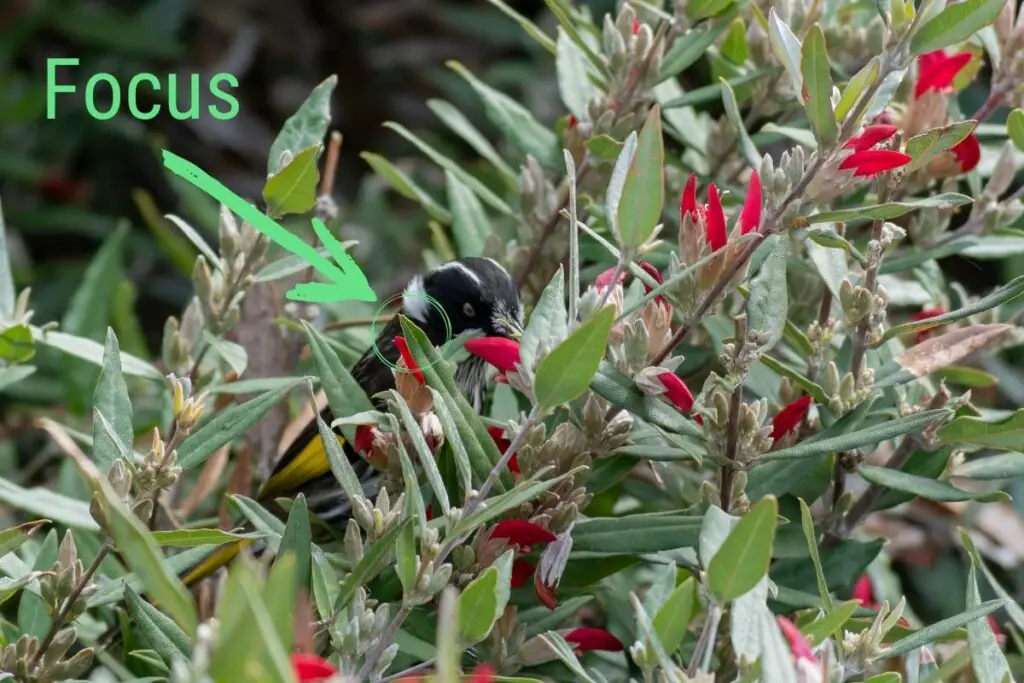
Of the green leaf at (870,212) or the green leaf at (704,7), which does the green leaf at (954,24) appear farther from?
the green leaf at (704,7)

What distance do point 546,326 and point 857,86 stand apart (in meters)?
0.34

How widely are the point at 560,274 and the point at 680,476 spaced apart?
1.67 feet

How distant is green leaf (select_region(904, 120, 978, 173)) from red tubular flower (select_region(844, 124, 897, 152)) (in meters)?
0.03

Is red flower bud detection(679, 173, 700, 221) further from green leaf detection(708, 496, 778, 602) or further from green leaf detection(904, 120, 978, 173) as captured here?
green leaf detection(708, 496, 778, 602)

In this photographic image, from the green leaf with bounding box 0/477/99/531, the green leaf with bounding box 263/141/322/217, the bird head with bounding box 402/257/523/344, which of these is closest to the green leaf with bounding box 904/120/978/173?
the bird head with bounding box 402/257/523/344

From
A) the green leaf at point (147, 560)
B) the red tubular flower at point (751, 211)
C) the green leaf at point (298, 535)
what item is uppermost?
the red tubular flower at point (751, 211)

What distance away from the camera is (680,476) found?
152cm

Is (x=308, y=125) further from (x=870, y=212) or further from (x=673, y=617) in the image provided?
(x=673, y=617)

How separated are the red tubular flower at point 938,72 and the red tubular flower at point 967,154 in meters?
0.07

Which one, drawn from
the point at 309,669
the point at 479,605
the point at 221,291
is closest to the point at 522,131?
the point at 221,291

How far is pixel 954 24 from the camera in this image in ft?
3.67

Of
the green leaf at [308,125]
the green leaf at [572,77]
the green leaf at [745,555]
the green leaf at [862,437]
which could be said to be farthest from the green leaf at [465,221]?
the green leaf at [745,555]

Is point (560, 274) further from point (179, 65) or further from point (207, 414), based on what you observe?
point (179, 65)

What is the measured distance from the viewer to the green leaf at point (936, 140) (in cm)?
119
